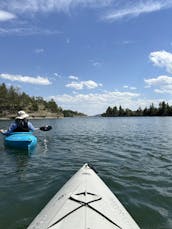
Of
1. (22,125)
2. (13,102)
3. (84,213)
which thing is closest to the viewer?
(84,213)

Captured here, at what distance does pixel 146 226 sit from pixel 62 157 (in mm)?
7241

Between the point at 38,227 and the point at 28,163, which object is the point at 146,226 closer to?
the point at 38,227

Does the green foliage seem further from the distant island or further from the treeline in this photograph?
the treeline

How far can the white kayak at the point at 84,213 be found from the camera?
11.8 feet

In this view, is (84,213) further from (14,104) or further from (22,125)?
(14,104)

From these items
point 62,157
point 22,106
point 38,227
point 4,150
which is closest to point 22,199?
point 38,227

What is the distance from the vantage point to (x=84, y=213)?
3.84 m

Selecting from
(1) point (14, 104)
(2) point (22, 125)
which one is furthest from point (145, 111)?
(2) point (22, 125)

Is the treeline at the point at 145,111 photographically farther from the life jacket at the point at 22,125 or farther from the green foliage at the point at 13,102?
the life jacket at the point at 22,125

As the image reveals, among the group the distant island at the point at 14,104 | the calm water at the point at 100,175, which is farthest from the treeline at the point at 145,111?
the calm water at the point at 100,175

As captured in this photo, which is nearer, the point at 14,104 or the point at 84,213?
the point at 84,213

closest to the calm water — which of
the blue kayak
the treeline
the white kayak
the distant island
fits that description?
the blue kayak

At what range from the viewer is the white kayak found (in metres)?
3.60

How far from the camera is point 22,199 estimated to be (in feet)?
19.6
